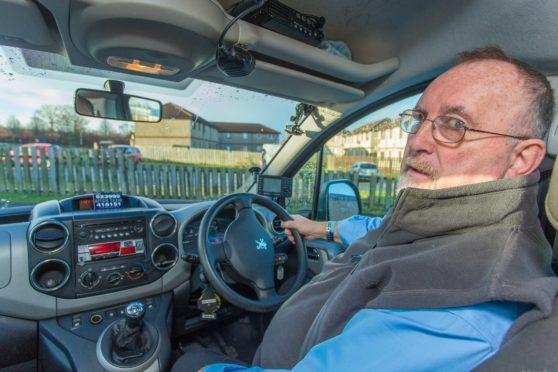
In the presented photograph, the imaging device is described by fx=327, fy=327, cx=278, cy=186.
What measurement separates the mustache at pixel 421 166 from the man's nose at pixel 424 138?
0.14 ft

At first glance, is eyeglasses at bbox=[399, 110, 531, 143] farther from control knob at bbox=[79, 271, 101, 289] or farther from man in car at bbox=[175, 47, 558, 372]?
control knob at bbox=[79, 271, 101, 289]

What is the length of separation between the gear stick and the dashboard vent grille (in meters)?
0.50

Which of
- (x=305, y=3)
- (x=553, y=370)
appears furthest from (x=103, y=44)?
(x=553, y=370)

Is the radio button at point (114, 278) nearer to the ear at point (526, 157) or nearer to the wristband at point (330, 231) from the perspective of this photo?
the wristband at point (330, 231)

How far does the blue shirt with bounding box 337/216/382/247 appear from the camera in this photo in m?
2.09

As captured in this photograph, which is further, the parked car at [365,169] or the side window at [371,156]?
the parked car at [365,169]

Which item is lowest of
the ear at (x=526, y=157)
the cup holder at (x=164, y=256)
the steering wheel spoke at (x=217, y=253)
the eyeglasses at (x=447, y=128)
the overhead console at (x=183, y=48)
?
the cup holder at (x=164, y=256)

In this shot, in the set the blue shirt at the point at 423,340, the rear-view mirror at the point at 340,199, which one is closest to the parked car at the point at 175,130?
the rear-view mirror at the point at 340,199

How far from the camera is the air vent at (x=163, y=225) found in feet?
6.57

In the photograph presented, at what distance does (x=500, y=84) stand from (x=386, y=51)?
1.17 meters

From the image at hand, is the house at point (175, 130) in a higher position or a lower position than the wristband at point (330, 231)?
higher

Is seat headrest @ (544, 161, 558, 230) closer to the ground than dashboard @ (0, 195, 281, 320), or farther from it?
farther from it

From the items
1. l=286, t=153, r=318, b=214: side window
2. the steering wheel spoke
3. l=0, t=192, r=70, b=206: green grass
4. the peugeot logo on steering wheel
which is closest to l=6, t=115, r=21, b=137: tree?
l=0, t=192, r=70, b=206: green grass

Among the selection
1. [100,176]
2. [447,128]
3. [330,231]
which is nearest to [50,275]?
[100,176]
